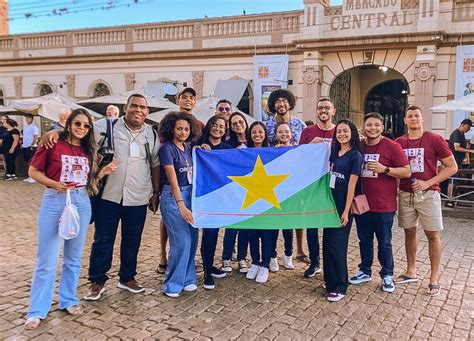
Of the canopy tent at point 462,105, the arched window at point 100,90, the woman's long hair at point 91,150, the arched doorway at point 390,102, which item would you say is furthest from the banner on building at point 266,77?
the woman's long hair at point 91,150

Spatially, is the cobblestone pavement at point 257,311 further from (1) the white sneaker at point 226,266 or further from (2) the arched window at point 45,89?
(2) the arched window at point 45,89

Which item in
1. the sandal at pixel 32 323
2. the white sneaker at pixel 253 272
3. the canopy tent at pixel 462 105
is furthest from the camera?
the canopy tent at pixel 462 105

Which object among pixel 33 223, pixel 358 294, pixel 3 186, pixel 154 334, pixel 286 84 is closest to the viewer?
pixel 154 334

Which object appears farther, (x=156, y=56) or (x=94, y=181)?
(x=156, y=56)

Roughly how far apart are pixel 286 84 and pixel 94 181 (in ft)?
40.0

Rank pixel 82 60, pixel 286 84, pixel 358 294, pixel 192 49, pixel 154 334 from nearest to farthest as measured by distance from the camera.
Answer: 1. pixel 154 334
2. pixel 358 294
3. pixel 286 84
4. pixel 192 49
5. pixel 82 60

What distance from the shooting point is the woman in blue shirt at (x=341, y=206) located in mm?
4531

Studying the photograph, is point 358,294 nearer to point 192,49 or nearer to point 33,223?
point 33,223

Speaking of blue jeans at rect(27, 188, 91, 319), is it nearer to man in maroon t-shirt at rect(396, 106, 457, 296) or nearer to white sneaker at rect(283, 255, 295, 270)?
white sneaker at rect(283, 255, 295, 270)

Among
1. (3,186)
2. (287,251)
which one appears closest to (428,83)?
(287,251)

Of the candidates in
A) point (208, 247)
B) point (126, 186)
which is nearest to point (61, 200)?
point (126, 186)

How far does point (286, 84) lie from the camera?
50.8 ft

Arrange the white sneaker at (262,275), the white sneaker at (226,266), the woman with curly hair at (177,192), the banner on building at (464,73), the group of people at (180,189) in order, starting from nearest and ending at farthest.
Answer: the group of people at (180,189) → the woman with curly hair at (177,192) → the white sneaker at (262,275) → the white sneaker at (226,266) → the banner on building at (464,73)

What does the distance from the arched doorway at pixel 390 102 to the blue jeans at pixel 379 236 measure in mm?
12891
